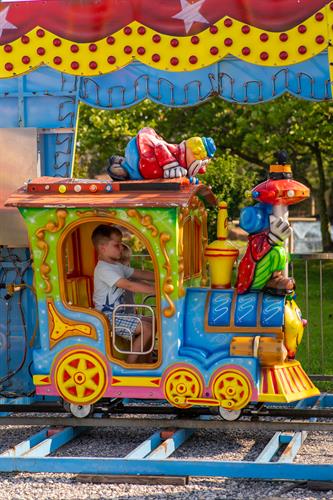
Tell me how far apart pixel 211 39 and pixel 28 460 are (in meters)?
3.28

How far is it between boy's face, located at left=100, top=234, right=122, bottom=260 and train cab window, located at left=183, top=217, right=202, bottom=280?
49 cm

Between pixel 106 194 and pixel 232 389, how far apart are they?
1.57m

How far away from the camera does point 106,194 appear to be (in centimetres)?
662

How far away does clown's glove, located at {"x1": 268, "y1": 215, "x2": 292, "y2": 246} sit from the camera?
653 centimetres

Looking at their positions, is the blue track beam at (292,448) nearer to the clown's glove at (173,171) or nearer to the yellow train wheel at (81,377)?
the yellow train wheel at (81,377)

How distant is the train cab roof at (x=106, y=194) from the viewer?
6.44 m

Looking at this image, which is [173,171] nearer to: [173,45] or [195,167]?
[195,167]

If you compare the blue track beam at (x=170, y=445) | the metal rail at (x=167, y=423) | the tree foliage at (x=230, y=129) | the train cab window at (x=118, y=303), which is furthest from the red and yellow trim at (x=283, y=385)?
the tree foliage at (x=230, y=129)

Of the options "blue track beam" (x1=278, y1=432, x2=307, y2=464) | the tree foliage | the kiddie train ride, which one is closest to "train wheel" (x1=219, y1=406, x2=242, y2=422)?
the kiddie train ride

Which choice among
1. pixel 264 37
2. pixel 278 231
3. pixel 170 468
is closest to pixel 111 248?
pixel 278 231

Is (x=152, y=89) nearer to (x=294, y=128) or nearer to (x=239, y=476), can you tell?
(x=239, y=476)

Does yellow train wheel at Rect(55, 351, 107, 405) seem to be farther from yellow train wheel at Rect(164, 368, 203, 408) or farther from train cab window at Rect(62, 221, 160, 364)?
yellow train wheel at Rect(164, 368, 203, 408)

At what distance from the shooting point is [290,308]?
21.9ft

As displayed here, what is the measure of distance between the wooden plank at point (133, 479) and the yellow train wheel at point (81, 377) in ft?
2.71
